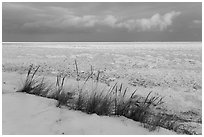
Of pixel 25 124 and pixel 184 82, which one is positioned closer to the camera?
pixel 25 124

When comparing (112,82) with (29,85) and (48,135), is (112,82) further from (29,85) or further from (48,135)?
(48,135)

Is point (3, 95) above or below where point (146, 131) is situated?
above

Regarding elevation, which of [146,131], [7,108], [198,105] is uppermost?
[7,108]

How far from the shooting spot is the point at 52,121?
3.52m

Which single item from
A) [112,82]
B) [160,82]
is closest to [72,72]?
[112,82]

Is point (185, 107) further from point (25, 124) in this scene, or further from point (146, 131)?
point (25, 124)

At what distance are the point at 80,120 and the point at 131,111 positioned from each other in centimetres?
102

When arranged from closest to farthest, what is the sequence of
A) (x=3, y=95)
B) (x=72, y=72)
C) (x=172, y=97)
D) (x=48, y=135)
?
(x=48, y=135), (x=3, y=95), (x=172, y=97), (x=72, y=72)

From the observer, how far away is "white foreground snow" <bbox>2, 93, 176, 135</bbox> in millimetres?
3322

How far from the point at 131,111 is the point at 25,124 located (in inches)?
70.5

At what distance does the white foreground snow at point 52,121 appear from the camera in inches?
131

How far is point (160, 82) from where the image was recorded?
8734 millimetres

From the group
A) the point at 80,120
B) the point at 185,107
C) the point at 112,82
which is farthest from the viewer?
the point at 112,82

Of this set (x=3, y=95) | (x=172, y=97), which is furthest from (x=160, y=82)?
(x=3, y=95)
